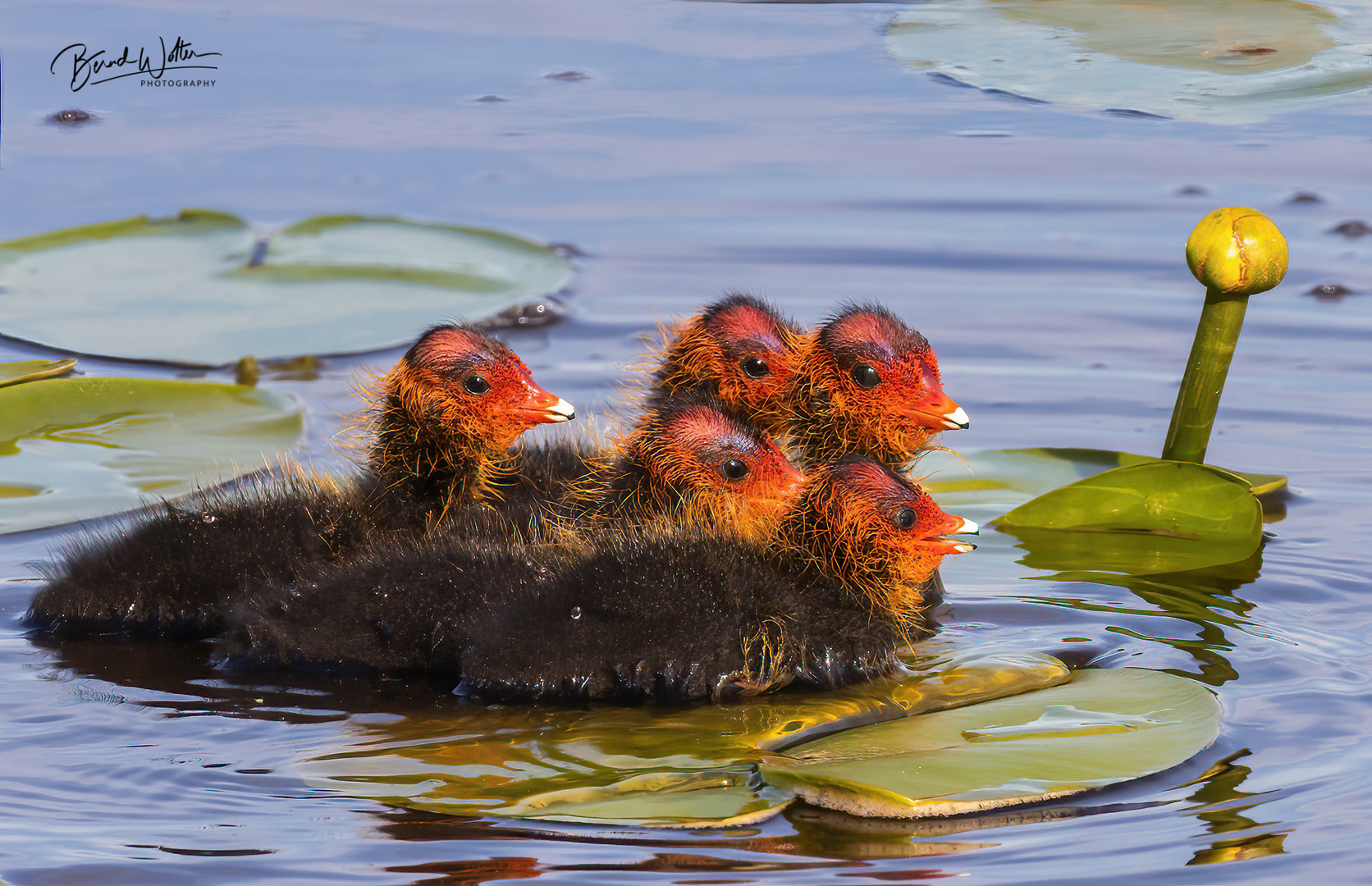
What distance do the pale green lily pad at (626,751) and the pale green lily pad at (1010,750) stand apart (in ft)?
0.42

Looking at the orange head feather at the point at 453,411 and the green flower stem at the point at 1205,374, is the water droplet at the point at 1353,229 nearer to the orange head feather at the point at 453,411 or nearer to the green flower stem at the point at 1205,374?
the green flower stem at the point at 1205,374

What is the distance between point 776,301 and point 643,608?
3884 millimetres

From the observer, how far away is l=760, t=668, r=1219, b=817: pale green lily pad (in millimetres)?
3568

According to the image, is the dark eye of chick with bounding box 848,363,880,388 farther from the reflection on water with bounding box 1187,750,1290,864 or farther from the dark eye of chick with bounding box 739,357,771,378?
the reflection on water with bounding box 1187,750,1290,864

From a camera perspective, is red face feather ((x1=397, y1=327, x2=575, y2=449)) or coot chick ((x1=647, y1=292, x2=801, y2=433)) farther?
coot chick ((x1=647, y1=292, x2=801, y2=433))

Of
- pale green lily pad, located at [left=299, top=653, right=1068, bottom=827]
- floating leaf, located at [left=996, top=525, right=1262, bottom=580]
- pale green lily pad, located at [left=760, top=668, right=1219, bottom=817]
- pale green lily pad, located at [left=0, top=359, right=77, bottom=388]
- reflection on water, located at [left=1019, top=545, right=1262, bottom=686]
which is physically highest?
pale green lily pad, located at [left=0, top=359, right=77, bottom=388]

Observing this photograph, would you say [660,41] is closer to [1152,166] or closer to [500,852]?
[1152,166]

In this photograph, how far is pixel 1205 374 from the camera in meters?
5.07

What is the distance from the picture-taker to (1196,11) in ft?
30.5

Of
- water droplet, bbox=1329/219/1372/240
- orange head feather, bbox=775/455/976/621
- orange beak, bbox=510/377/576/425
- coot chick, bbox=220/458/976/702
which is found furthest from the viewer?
water droplet, bbox=1329/219/1372/240

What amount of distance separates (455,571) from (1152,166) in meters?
6.46

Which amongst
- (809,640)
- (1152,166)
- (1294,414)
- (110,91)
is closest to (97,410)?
(809,640)

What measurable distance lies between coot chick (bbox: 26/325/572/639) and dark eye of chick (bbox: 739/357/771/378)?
2.18 feet
